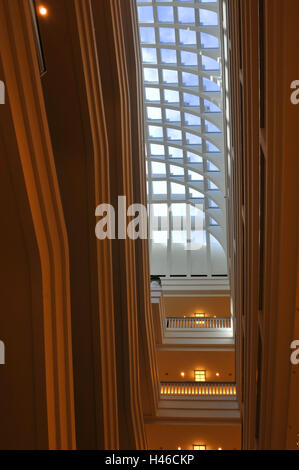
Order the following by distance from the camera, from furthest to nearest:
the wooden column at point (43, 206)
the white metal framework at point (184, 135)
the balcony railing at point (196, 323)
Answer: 1. the white metal framework at point (184, 135)
2. the balcony railing at point (196, 323)
3. the wooden column at point (43, 206)

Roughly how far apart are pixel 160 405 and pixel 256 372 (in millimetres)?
10452

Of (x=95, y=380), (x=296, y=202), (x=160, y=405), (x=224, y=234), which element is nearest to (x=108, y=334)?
(x=95, y=380)


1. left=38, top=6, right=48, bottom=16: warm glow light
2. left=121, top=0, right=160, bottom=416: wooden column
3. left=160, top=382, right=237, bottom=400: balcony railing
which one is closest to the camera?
left=38, top=6, right=48, bottom=16: warm glow light

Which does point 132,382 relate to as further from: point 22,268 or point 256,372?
point 22,268

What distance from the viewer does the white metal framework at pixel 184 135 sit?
3584 centimetres

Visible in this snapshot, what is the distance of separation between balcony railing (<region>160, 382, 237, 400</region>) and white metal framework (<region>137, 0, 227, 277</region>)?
1662 cm

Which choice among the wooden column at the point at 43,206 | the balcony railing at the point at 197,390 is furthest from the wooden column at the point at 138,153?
the wooden column at the point at 43,206

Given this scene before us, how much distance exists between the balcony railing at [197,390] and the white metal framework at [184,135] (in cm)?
1662

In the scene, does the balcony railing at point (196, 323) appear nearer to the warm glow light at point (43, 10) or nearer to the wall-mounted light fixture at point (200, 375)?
the wall-mounted light fixture at point (200, 375)

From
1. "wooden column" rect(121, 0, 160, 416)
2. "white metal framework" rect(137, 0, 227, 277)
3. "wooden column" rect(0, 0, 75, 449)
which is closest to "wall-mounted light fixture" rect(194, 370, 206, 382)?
"wooden column" rect(121, 0, 160, 416)

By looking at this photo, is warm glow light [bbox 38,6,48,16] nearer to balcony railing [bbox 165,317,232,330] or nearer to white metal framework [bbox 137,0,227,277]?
balcony railing [bbox 165,317,232,330]

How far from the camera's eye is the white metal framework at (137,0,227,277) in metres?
35.8

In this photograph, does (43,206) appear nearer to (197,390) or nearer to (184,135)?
(197,390)

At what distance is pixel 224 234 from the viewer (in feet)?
139
